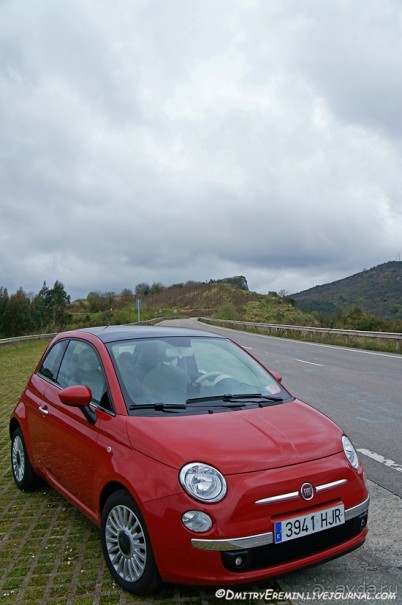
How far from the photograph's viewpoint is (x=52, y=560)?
346 cm

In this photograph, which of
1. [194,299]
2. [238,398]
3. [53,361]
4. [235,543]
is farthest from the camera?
[194,299]

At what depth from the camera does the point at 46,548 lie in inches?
143

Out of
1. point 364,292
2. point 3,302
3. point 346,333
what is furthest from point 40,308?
point 346,333

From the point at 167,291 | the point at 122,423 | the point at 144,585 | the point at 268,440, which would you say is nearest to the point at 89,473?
the point at 122,423

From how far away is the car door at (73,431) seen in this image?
3558mm

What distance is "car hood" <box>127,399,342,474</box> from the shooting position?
2.86m

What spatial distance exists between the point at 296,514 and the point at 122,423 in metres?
1.24

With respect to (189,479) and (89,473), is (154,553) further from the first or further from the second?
(89,473)

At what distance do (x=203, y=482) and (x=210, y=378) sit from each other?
4.37ft

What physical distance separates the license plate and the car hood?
299 mm

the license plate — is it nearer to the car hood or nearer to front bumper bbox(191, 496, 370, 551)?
front bumper bbox(191, 496, 370, 551)

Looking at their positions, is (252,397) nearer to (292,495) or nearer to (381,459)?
(292,495)

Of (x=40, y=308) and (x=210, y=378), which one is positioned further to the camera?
(x=40, y=308)

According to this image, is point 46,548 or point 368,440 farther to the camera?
point 368,440
